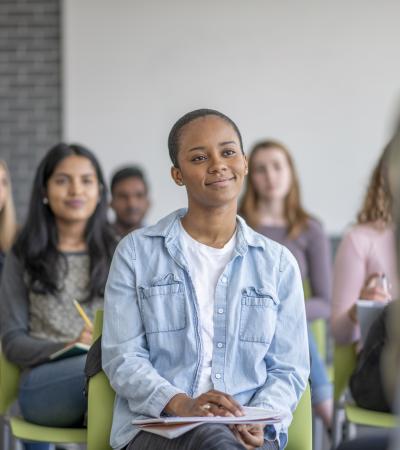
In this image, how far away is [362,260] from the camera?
3873 millimetres

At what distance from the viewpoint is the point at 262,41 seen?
659 cm

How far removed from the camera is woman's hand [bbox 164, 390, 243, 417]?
7.88ft

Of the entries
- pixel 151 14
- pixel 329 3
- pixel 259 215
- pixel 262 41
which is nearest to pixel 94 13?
pixel 151 14

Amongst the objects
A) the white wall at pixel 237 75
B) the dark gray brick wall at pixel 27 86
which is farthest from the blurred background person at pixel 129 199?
the dark gray brick wall at pixel 27 86

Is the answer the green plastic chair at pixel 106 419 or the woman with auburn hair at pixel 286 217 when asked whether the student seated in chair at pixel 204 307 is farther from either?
the woman with auburn hair at pixel 286 217

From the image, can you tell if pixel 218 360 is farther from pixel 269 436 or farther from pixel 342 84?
pixel 342 84

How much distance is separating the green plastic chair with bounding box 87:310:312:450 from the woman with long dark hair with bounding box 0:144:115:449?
571 millimetres

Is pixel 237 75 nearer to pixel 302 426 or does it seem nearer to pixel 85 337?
pixel 85 337

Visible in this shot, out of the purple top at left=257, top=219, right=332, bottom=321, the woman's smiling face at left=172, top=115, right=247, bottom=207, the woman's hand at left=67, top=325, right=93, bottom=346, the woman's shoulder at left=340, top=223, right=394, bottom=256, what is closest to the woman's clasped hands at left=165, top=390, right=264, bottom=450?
the woman's smiling face at left=172, top=115, right=247, bottom=207

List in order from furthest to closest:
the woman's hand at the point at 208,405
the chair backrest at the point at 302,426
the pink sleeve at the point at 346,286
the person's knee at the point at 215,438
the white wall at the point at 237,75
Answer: the white wall at the point at 237,75
the pink sleeve at the point at 346,286
the chair backrest at the point at 302,426
the woman's hand at the point at 208,405
the person's knee at the point at 215,438

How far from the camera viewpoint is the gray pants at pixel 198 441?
230cm

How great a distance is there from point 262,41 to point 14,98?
1621 millimetres

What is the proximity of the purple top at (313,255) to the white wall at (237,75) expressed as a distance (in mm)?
1605

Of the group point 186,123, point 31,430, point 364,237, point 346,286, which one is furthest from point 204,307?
point 364,237
